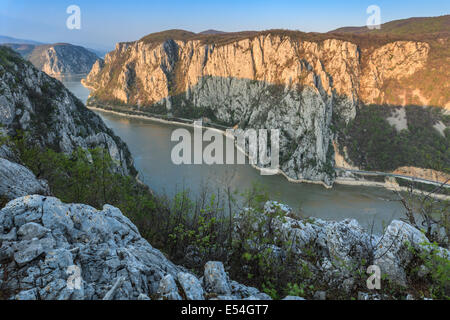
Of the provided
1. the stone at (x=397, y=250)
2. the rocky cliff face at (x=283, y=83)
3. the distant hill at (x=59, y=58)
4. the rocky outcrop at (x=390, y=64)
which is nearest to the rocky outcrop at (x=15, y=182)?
the stone at (x=397, y=250)

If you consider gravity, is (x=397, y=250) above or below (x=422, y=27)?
below

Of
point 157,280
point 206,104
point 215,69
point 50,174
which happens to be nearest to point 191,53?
point 215,69

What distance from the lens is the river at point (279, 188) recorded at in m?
29.0

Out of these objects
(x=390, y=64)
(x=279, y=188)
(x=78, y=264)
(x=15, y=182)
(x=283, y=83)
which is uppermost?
(x=390, y=64)

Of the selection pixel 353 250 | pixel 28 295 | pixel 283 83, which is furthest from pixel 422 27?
pixel 28 295

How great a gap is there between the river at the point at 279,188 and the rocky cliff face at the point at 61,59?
15120cm

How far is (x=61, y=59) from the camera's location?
155 meters

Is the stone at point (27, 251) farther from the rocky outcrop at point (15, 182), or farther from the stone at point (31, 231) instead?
the rocky outcrop at point (15, 182)

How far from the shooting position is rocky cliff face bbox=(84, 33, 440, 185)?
150 feet

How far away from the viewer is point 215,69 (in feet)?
248

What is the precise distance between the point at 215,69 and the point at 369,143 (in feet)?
168

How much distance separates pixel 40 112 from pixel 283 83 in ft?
159

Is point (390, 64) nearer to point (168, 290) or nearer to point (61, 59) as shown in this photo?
point (168, 290)

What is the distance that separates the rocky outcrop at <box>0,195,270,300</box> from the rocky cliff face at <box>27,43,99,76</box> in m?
182
